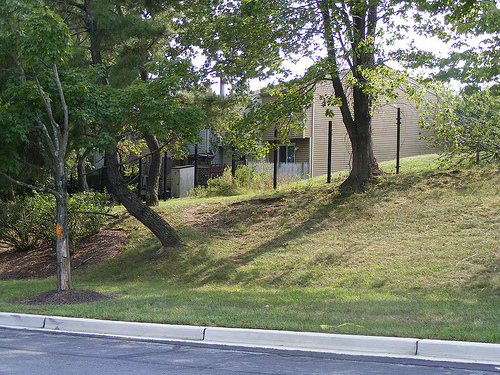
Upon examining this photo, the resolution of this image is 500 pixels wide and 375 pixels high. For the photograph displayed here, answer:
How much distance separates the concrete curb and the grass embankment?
27 cm

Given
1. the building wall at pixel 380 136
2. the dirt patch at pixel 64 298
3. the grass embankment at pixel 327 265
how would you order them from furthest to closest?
the building wall at pixel 380 136, the dirt patch at pixel 64 298, the grass embankment at pixel 327 265

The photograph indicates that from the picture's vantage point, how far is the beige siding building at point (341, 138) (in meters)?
27.0

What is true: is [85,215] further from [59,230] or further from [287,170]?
[287,170]

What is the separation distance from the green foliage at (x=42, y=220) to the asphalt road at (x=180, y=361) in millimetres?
8714

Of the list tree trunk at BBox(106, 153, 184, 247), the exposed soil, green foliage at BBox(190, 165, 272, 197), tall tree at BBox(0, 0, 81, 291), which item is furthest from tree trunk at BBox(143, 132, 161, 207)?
tall tree at BBox(0, 0, 81, 291)

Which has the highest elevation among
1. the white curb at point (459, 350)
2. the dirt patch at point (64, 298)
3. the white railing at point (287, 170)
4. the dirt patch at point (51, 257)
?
the white railing at point (287, 170)

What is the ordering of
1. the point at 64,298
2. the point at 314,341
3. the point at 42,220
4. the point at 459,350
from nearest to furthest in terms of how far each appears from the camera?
the point at 459,350
the point at 314,341
the point at 64,298
the point at 42,220

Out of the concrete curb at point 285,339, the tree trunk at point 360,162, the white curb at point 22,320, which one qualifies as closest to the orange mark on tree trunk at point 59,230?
the white curb at point 22,320

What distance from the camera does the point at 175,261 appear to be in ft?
41.5

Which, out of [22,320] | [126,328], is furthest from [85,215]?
[126,328]

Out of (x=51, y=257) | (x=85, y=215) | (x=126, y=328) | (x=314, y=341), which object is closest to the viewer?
(x=314, y=341)

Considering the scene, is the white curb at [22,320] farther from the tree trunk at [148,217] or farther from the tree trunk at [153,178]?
the tree trunk at [153,178]

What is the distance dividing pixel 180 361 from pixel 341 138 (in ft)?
77.9

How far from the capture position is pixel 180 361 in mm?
5422
